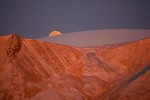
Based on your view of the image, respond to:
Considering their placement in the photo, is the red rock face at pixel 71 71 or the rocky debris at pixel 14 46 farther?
the rocky debris at pixel 14 46

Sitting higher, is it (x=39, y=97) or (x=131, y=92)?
(x=39, y=97)

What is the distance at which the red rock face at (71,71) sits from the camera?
13.8 m

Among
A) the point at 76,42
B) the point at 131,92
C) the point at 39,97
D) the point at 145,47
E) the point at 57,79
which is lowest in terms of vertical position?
Answer: the point at 131,92

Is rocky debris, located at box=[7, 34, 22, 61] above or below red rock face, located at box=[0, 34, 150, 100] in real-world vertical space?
above

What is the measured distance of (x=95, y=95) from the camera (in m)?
15.6

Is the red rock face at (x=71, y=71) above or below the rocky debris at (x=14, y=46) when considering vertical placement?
below

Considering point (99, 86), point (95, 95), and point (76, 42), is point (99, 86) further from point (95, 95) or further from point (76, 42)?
point (76, 42)

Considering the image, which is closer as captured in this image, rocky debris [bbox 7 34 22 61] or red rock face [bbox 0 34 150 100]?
red rock face [bbox 0 34 150 100]

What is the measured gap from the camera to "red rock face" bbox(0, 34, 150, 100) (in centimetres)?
1378

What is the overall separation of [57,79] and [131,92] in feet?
19.9

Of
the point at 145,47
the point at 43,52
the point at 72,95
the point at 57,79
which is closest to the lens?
the point at 72,95

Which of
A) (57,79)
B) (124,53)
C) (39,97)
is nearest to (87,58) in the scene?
(124,53)

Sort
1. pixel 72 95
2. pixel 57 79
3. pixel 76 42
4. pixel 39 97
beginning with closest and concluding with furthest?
pixel 39 97
pixel 72 95
pixel 57 79
pixel 76 42

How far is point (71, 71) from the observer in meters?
17.9
